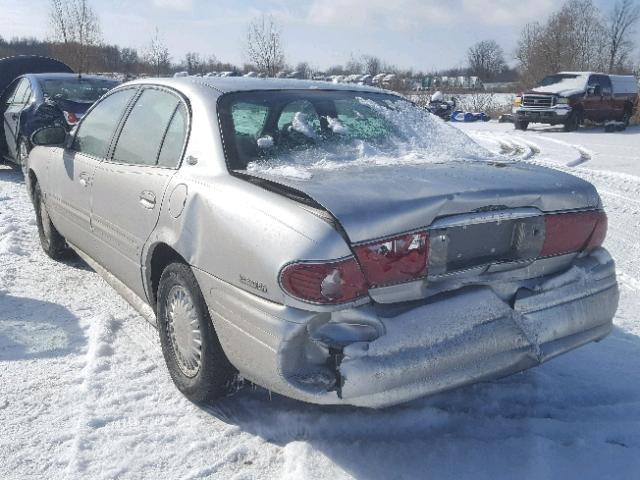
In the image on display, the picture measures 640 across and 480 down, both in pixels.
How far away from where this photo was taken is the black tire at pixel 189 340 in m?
2.61

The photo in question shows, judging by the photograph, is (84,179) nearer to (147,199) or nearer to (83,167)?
(83,167)

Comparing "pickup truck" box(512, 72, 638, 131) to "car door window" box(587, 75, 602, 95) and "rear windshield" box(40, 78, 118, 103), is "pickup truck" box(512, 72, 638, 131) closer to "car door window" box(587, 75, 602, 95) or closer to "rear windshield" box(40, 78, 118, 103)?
"car door window" box(587, 75, 602, 95)

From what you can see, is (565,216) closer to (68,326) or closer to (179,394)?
(179,394)

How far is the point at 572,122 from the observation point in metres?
19.4

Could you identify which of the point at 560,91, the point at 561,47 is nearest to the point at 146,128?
the point at 560,91

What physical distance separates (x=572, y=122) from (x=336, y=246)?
772 inches

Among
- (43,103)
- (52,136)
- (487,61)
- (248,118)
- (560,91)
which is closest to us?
(248,118)

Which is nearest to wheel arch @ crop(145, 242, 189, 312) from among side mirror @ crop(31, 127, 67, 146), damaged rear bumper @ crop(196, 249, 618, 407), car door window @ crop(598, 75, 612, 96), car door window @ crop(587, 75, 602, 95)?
damaged rear bumper @ crop(196, 249, 618, 407)

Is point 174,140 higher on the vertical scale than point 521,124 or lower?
higher

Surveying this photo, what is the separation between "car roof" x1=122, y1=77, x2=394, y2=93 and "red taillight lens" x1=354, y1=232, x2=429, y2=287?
137 cm

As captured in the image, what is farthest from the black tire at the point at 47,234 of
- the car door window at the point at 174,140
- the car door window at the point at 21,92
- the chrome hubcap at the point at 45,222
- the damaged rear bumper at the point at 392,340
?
the car door window at the point at 21,92

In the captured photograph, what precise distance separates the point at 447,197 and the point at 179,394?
165cm

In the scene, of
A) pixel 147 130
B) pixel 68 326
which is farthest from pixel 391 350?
pixel 68 326

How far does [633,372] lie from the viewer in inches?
122
